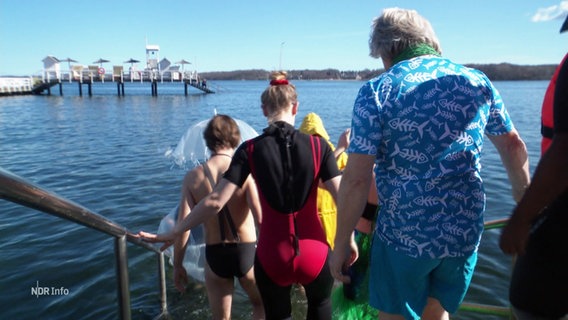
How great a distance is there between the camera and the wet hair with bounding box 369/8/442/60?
1933 mm

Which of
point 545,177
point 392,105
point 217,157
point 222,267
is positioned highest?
point 392,105

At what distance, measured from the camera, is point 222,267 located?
3.02m

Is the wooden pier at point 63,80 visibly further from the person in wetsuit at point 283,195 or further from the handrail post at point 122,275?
the person in wetsuit at point 283,195

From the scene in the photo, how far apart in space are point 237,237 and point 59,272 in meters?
4.21

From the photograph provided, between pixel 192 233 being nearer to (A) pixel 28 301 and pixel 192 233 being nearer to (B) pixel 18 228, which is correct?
(A) pixel 28 301

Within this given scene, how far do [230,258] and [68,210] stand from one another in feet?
4.57

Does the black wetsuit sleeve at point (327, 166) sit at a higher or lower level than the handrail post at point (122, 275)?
higher

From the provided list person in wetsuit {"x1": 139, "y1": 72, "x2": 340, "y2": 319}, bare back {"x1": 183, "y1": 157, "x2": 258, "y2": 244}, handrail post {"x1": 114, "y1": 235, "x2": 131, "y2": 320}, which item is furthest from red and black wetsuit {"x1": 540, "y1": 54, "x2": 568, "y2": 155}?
handrail post {"x1": 114, "y1": 235, "x2": 131, "y2": 320}

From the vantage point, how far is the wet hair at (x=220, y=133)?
9.42ft

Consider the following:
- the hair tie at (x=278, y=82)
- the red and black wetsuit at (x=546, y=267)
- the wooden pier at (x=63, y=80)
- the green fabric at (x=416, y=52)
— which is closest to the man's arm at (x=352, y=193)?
the green fabric at (x=416, y=52)

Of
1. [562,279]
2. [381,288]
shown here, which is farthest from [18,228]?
[562,279]

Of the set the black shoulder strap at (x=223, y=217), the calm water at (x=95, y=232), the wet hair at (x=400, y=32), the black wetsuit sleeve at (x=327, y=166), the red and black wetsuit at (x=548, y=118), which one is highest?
the wet hair at (x=400, y=32)

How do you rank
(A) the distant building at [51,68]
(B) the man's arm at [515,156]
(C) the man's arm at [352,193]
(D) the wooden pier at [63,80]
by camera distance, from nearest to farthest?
(C) the man's arm at [352,193] → (B) the man's arm at [515,156] → (D) the wooden pier at [63,80] → (A) the distant building at [51,68]

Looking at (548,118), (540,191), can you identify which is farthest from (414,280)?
(548,118)
